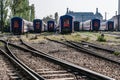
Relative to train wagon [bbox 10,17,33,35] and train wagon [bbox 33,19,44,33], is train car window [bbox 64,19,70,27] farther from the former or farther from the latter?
train wagon [bbox 33,19,44,33]

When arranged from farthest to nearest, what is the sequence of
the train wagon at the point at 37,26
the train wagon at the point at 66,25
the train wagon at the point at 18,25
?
the train wagon at the point at 37,26
the train wagon at the point at 18,25
the train wagon at the point at 66,25

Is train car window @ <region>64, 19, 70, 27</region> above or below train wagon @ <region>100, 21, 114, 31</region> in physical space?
above

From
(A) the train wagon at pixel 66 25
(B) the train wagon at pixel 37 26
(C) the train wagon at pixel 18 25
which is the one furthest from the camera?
(B) the train wagon at pixel 37 26

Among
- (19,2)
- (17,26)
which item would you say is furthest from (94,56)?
(19,2)

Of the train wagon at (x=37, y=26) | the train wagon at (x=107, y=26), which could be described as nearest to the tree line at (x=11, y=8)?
the train wagon at (x=37, y=26)

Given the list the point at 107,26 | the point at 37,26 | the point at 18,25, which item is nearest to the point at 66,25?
the point at 18,25

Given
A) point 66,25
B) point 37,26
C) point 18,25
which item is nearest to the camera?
point 66,25

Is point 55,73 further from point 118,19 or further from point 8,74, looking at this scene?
point 118,19

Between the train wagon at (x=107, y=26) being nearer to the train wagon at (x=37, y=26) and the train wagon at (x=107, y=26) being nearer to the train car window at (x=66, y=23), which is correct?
the train wagon at (x=37, y=26)

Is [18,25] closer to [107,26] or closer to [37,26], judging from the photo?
[37,26]

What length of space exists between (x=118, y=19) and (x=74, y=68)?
246ft

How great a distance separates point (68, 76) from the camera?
891 cm

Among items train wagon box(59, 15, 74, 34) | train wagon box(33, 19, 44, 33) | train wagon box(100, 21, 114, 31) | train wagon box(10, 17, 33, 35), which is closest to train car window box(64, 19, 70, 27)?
train wagon box(59, 15, 74, 34)

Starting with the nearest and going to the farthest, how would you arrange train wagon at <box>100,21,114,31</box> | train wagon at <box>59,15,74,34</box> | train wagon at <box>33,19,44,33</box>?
1. train wagon at <box>59,15,74,34</box>
2. train wagon at <box>33,19,44,33</box>
3. train wagon at <box>100,21,114,31</box>
